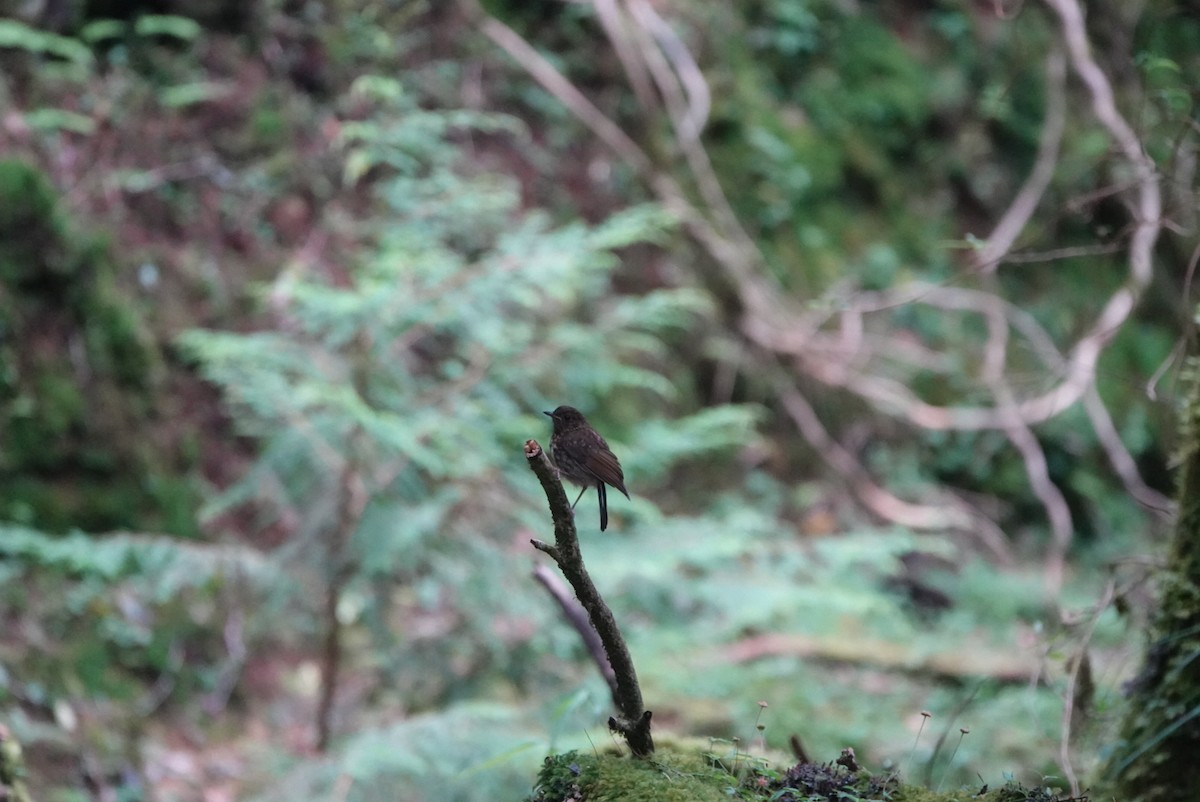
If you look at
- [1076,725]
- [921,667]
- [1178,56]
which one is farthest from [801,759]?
[1178,56]

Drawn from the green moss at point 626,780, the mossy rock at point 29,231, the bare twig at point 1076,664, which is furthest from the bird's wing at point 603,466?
the mossy rock at point 29,231

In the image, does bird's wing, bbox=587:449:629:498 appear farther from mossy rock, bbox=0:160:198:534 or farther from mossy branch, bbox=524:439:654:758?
mossy rock, bbox=0:160:198:534

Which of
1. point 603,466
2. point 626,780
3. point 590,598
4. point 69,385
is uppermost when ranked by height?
point 69,385

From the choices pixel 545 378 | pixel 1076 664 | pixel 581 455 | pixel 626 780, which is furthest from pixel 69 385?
pixel 1076 664

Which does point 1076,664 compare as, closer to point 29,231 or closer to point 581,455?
point 581,455

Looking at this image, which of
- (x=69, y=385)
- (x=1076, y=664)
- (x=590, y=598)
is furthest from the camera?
(x=69, y=385)

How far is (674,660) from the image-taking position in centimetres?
491

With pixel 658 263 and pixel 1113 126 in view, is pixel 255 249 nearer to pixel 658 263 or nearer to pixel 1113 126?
pixel 658 263

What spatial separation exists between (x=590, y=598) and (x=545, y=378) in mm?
3261

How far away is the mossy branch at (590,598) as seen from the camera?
1451 millimetres

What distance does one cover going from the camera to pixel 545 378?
187 inches

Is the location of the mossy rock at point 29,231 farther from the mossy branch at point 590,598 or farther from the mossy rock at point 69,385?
the mossy branch at point 590,598

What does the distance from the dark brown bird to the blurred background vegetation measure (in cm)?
84

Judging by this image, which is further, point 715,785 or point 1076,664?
point 1076,664
